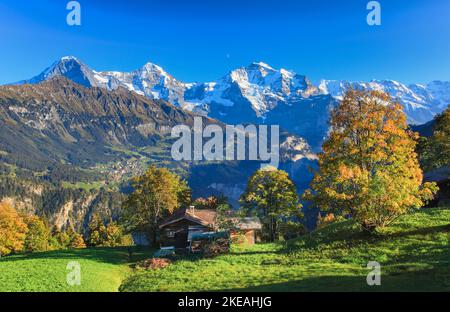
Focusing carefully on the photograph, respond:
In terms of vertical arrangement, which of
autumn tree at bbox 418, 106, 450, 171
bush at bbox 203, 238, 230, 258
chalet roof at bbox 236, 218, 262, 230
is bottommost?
bush at bbox 203, 238, 230, 258

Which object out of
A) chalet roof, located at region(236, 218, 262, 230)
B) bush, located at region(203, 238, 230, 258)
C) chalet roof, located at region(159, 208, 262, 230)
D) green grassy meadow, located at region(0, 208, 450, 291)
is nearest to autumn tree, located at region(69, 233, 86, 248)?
chalet roof, located at region(159, 208, 262, 230)

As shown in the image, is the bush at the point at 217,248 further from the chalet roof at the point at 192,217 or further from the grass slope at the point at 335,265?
the chalet roof at the point at 192,217

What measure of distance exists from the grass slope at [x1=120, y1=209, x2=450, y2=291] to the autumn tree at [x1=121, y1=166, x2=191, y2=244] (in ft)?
84.3

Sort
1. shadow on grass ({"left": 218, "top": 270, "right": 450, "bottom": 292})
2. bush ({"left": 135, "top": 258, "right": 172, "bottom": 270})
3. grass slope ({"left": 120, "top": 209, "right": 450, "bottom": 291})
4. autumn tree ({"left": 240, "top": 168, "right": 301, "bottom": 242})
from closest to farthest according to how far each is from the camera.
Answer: shadow on grass ({"left": 218, "top": 270, "right": 450, "bottom": 292}), grass slope ({"left": 120, "top": 209, "right": 450, "bottom": 291}), bush ({"left": 135, "top": 258, "right": 172, "bottom": 270}), autumn tree ({"left": 240, "top": 168, "right": 301, "bottom": 242})

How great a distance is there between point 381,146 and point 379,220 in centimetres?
787

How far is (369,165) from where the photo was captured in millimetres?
39750

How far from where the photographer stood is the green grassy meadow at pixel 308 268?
26.8 metres

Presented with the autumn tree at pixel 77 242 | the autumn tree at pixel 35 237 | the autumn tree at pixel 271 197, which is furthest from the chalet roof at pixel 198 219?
the autumn tree at pixel 77 242

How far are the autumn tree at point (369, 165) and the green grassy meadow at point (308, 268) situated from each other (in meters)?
3.39

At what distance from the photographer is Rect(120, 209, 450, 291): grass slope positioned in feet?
85.9

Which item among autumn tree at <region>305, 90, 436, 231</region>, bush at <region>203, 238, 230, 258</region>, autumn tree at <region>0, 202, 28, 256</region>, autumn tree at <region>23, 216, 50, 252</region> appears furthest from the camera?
autumn tree at <region>23, 216, 50, 252</region>

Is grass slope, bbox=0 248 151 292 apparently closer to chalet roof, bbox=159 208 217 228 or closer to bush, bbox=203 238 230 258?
bush, bbox=203 238 230 258

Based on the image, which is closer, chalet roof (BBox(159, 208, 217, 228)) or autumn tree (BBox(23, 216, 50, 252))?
chalet roof (BBox(159, 208, 217, 228))

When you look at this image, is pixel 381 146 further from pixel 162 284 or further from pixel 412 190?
pixel 162 284
